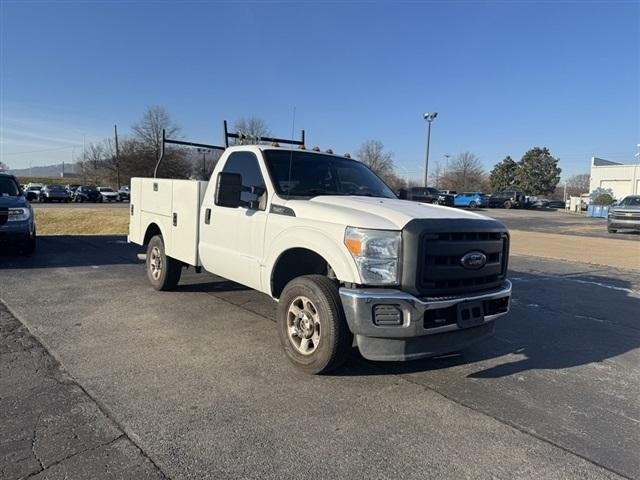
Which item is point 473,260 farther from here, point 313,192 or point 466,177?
point 466,177

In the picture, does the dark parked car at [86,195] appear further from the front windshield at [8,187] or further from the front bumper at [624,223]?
the front bumper at [624,223]

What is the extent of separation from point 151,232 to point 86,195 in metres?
46.1

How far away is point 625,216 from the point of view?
2378cm

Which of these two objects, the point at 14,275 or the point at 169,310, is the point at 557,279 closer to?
the point at 169,310

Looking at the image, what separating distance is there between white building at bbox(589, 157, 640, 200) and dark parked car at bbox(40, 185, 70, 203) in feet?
204

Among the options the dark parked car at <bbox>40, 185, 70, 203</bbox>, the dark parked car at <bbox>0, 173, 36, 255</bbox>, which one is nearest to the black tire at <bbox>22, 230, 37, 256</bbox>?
the dark parked car at <bbox>0, 173, 36, 255</bbox>

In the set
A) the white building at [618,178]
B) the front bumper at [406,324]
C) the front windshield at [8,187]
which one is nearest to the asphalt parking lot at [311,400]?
the front bumper at [406,324]

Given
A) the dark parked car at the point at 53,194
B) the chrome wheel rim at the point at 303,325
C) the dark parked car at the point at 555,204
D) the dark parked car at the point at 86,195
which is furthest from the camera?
the dark parked car at the point at 555,204

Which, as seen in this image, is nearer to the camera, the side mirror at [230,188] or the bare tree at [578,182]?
the side mirror at [230,188]

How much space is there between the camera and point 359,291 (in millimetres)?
3721

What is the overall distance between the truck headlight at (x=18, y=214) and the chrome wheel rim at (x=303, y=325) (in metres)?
7.95

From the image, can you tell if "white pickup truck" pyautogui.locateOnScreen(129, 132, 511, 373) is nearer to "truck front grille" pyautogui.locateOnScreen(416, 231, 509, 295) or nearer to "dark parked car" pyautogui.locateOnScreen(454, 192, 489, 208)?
"truck front grille" pyautogui.locateOnScreen(416, 231, 509, 295)

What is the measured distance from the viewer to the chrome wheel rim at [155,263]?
706 centimetres

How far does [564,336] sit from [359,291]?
3402 millimetres
